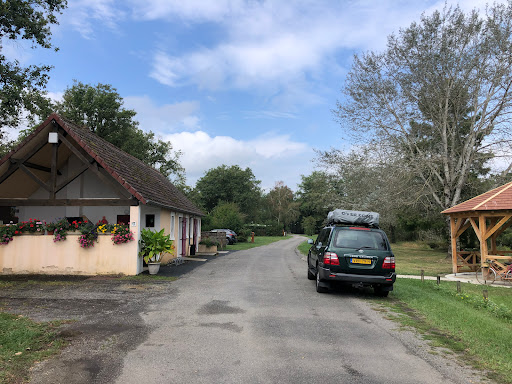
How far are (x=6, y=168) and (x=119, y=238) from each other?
5.39 metres

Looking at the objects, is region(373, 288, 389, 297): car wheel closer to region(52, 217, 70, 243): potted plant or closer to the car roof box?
the car roof box

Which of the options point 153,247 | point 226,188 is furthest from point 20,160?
point 226,188

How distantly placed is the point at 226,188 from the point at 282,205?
51.9 ft

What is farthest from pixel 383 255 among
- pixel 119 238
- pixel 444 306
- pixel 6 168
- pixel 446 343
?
pixel 6 168

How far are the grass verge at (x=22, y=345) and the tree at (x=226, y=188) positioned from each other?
205 ft

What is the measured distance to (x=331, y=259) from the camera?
964 cm

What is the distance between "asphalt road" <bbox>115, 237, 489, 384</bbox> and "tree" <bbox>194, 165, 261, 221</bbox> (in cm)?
6040

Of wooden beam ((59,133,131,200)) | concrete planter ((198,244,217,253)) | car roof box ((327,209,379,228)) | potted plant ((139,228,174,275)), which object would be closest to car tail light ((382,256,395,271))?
car roof box ((327,209,379,228))

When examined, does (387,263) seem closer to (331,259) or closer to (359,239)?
(359,239)

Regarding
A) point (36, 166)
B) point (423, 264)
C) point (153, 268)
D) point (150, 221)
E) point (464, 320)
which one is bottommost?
point (423, 264)

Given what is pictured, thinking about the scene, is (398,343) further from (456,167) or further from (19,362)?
(456,167)

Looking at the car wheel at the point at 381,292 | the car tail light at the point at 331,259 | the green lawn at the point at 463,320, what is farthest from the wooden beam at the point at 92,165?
the green lawn at the point at 463,320

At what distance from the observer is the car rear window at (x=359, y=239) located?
386 inches

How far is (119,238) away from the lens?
13.3 meters
